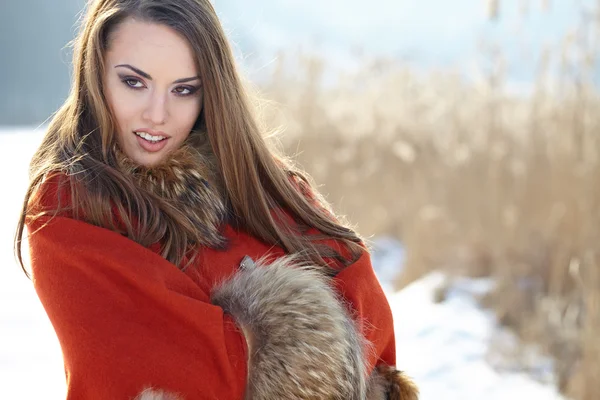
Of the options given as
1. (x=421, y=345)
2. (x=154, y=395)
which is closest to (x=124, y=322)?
(x=154, y=395)

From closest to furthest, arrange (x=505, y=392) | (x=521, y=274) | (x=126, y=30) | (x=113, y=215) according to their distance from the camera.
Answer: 1. (x=113, y=215)
2. (x=126, y=30)
3. (x=505, y=392)
4. (x=521, y=274)

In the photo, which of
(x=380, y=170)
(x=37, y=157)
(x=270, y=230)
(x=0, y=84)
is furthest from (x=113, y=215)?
(x=0, y=84)

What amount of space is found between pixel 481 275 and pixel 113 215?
3.13 m

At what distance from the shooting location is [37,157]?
1.73 meters

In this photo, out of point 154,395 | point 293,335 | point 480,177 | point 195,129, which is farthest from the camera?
point 480,177

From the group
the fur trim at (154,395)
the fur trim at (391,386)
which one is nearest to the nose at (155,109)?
the fur trim at (154,395)

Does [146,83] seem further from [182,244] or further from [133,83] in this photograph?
[182,244]

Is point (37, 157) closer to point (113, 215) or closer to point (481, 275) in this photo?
point (113, 215)

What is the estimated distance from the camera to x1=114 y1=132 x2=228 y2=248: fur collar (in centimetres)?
166

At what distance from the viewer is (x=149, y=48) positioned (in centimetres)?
169

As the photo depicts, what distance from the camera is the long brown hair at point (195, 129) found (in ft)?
5.21

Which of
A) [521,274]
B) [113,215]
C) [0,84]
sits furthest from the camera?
[0,84]

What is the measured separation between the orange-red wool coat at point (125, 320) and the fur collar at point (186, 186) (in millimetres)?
156

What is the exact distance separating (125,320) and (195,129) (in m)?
0.62
